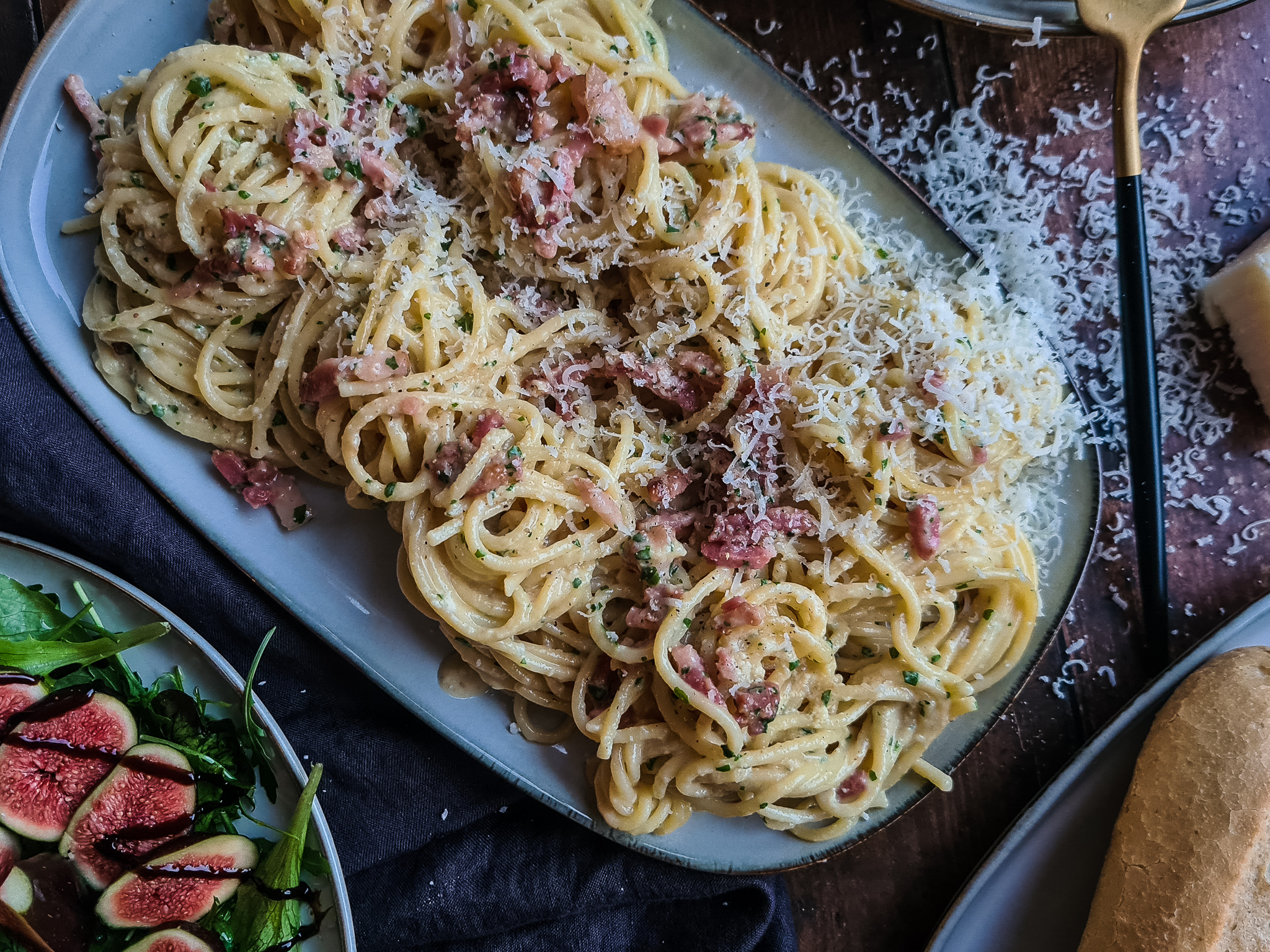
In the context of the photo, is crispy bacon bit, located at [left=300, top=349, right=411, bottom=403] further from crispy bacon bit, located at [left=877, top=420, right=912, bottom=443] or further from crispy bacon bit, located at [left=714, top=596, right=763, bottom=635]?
crispy bacon bit, located at [left=877, top=420, right=912, bottom=443]

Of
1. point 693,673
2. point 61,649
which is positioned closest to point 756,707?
point 693,673

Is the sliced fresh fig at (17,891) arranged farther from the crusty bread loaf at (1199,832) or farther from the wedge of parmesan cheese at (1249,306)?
the wedge of parmesan cheese at (1249,306)

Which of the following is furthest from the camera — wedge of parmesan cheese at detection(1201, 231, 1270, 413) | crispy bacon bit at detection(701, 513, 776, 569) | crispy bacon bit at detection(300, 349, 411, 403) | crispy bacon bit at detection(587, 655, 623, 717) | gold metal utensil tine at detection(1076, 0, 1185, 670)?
wedge of parmesan cheese at detection(1201, 231, 1270, 413)

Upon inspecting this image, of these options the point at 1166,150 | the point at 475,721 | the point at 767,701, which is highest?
the point at 1166,150

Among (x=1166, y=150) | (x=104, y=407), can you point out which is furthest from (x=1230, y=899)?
(x=104, y=407)

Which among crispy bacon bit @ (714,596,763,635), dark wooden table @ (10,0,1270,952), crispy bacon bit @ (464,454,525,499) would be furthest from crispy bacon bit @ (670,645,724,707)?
dark wooden table @ (10,0,1270,952)

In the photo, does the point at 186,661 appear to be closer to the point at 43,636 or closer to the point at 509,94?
the point at 43,636

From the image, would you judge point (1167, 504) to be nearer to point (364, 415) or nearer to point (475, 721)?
point (475, 721)

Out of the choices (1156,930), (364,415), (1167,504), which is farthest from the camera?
(1167,504)
